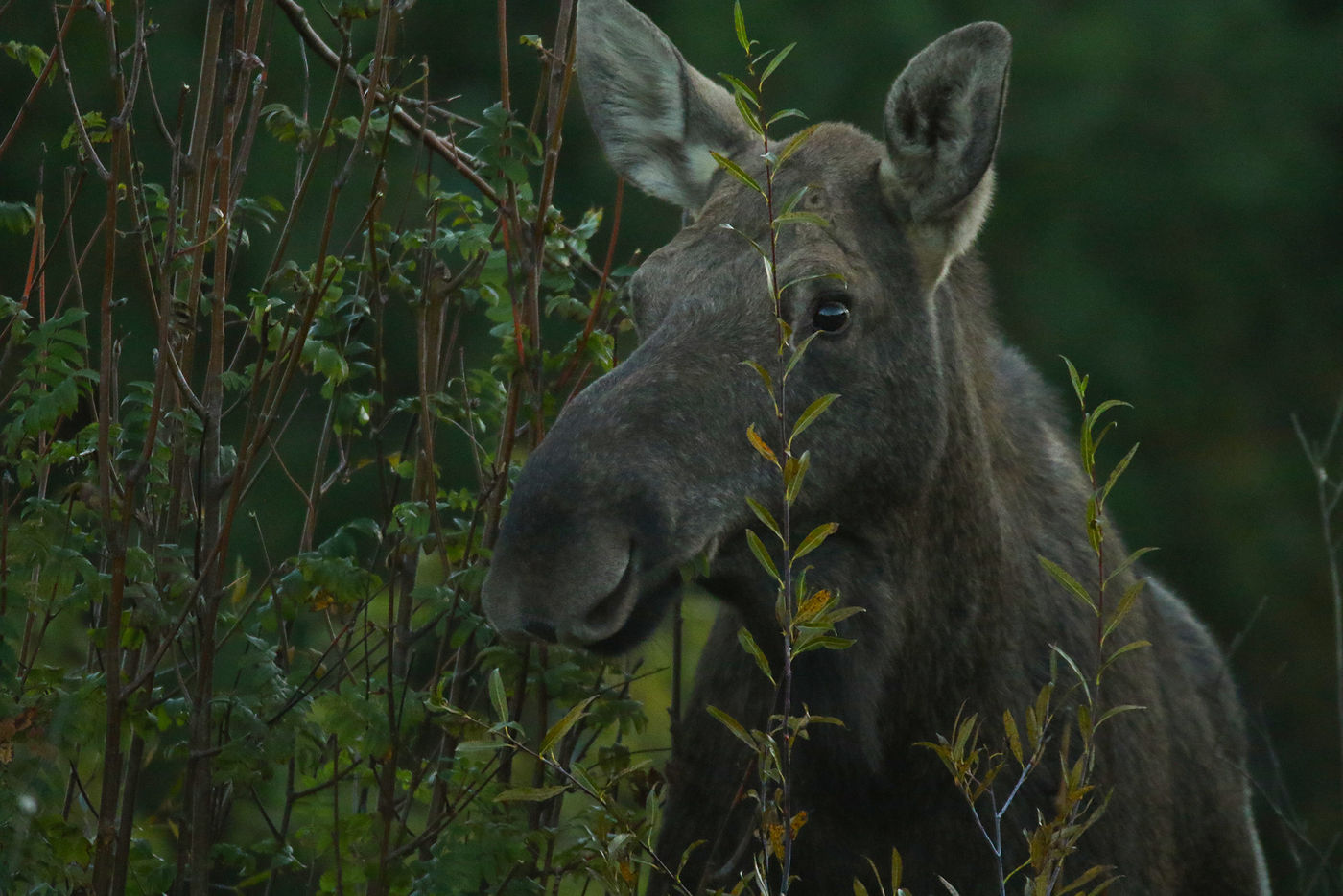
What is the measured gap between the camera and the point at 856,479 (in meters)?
3.21

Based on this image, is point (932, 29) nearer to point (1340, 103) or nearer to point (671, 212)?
point (671, 212)

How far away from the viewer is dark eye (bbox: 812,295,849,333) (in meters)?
3.22

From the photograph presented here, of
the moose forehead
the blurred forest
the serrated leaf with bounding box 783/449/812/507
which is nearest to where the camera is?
the serrated leaf with bounding box 783/449/812/507

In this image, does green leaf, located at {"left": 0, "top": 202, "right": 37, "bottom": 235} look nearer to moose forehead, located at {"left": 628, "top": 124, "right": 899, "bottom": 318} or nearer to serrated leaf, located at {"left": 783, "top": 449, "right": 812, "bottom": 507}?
moose forehead, located at {"left": 628, "top": 124, "right": 899, "bottom": 318}

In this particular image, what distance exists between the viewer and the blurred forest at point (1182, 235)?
10.8 m

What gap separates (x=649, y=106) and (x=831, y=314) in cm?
90

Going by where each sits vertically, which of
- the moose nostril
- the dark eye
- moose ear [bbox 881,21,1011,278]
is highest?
moose ear [bbox 881,21,1011,278]

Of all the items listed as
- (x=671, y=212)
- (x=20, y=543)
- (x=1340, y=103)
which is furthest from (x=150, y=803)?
(x=1340, y=103)

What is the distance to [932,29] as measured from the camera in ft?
34.3

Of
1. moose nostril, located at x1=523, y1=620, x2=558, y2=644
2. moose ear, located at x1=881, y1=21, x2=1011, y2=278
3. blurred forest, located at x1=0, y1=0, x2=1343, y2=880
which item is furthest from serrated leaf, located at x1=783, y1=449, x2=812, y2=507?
blurred forest, located at x1=0, y1=0, x2=1343, y2=880

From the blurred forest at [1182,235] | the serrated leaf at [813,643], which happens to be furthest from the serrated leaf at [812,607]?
the blurred forest at [1182,235]

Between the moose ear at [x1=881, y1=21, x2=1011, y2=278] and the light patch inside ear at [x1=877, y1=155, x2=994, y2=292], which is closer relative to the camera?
the moose ear at [x1=881, y1=21, x2=1011, y2=278]

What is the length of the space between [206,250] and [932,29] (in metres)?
8.08

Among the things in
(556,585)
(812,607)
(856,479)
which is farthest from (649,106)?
(812,607)
